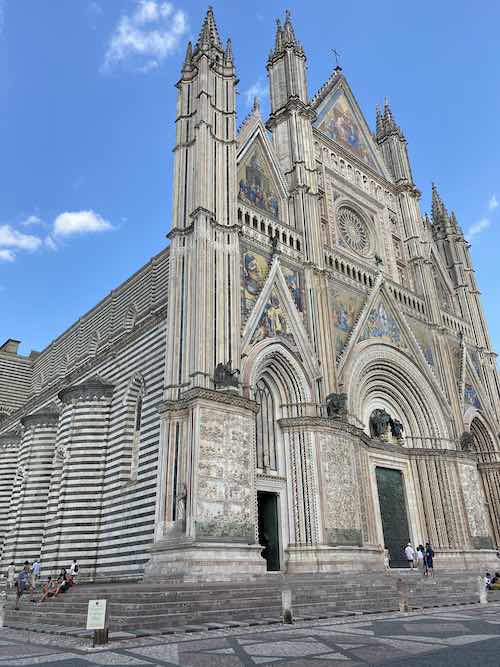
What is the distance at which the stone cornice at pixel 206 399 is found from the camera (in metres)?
15.0

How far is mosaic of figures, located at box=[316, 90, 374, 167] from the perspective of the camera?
1104 inches

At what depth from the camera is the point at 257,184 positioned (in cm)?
2184

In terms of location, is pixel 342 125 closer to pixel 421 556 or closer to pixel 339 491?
pixel 339 491

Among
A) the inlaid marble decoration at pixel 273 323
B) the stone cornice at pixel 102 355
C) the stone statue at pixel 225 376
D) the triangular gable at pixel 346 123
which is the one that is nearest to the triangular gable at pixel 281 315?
the inlaid marble decoration at pixel 273 323

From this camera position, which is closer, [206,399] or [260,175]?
[206,399]

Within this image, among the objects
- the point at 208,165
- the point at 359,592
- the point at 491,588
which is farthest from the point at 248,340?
the point at 491,588

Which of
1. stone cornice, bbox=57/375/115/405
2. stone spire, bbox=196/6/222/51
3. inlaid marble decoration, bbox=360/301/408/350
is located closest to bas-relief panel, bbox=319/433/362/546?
inlaid marble decoration, bbox=360/301/408/350

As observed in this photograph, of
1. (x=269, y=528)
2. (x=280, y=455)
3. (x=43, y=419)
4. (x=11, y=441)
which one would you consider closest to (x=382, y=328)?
(x=280, y=455)

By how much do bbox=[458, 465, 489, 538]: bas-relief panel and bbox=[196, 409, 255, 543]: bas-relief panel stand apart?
39.8 ft

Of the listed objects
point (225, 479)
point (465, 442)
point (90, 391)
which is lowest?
point (225, 479)

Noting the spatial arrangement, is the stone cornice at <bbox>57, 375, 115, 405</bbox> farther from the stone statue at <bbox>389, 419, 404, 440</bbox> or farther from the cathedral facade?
the stone statue at <bbox>389, 419, 404, 440</bbox>

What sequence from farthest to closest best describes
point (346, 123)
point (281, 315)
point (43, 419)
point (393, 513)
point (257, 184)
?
1. point (346, 123)
2. point (43, 419)
3. point (257, 184)
4. point (393, 513)
5. point (281, 315)

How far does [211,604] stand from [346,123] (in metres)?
26.1

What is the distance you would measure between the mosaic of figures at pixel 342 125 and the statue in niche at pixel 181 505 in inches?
805
